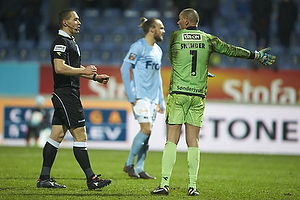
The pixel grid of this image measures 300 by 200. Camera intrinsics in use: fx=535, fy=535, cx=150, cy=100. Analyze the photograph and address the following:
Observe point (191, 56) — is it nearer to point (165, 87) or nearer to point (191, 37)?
point (191, 37)

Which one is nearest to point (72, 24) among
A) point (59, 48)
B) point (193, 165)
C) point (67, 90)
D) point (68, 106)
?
point (59, 48)

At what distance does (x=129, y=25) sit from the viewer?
17438 millimetres

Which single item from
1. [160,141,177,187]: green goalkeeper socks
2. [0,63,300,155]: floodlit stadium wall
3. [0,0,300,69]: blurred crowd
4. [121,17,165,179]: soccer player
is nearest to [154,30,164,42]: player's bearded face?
[121,17,165,179]: soccer player

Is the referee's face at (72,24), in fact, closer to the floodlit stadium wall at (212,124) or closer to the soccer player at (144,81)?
the soccer player at (144,81)

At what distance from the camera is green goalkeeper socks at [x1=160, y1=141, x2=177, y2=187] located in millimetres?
5547

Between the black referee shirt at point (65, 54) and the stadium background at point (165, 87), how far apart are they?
7.15 meters

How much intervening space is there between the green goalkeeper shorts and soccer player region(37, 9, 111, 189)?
76cm

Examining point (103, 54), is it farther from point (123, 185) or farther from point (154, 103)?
point (123, 185)

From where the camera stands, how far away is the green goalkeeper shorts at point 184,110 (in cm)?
566

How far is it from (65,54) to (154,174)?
9.74ft

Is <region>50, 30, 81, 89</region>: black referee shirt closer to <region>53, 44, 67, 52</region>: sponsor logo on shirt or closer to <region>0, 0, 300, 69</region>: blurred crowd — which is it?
<region>53, 44, 67, 52</region>: sponsor logo on shirt

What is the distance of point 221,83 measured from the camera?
14656mm

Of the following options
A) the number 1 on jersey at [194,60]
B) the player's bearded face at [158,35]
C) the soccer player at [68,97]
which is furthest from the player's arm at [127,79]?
the number 1 on jersey at [194,60]

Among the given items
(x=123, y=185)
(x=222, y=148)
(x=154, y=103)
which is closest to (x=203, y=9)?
(x=222, y=148)
